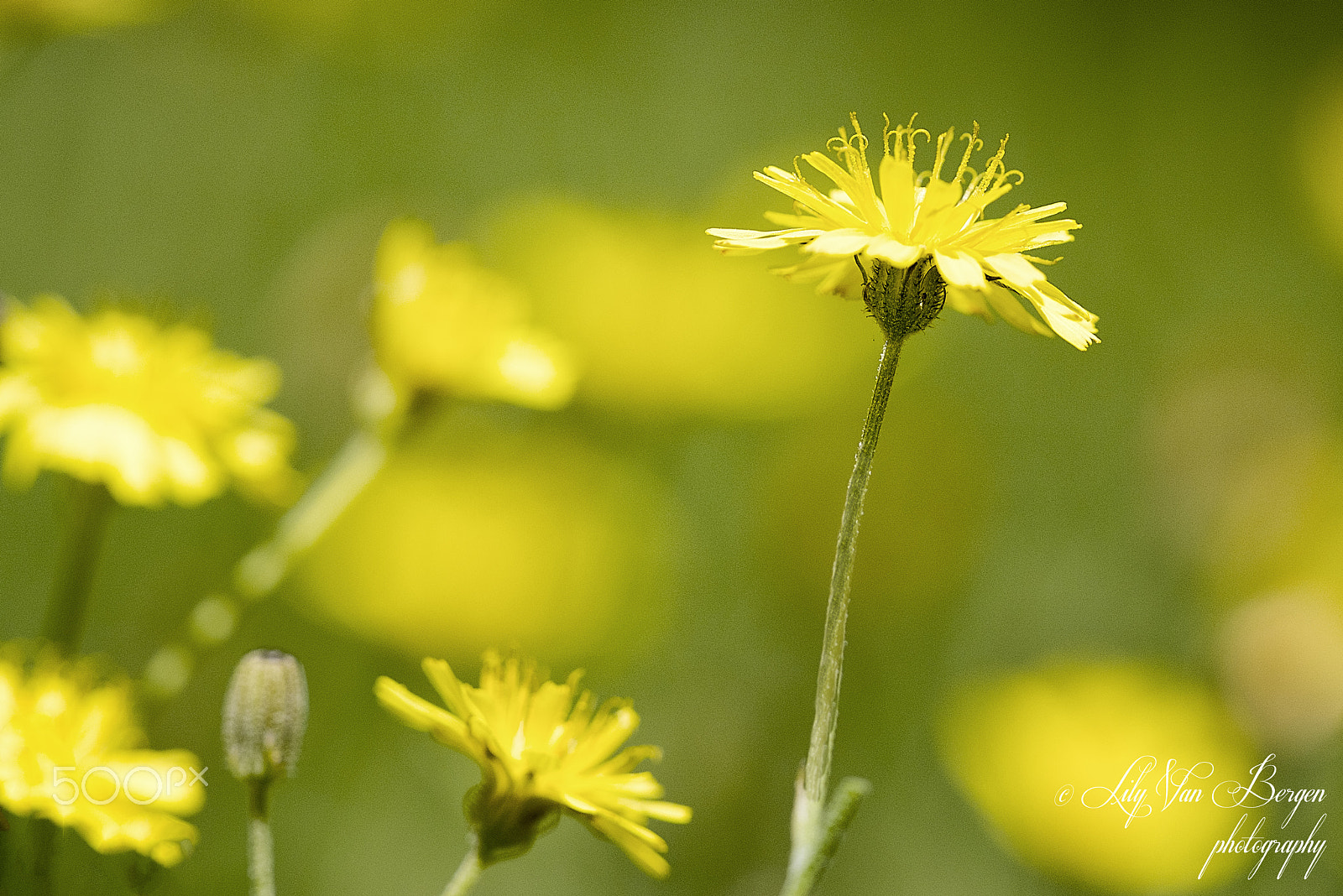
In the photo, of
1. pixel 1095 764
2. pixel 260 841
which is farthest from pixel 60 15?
pixel 1095 764

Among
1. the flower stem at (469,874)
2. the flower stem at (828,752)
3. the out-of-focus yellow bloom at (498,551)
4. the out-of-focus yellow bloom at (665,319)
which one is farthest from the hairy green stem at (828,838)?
the out-of-focus yellow bloom at (665,319)

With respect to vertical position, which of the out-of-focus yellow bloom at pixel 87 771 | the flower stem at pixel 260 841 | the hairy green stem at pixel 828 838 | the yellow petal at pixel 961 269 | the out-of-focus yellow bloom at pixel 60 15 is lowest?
the out-of-focus yellow bloom at pixel 87 771

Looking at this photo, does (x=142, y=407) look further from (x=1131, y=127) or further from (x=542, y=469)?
(x=1131, y=127)

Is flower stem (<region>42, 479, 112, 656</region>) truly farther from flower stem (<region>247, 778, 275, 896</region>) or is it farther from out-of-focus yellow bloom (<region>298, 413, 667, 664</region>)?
out-of-focus yellow bloom (<region>298, 413, 667, 664</region>)

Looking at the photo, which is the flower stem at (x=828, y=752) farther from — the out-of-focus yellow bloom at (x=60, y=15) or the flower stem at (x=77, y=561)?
the out-of-focus yellow bloom at (x=60, y=15)

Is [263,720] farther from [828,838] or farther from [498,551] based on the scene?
[498,551]
